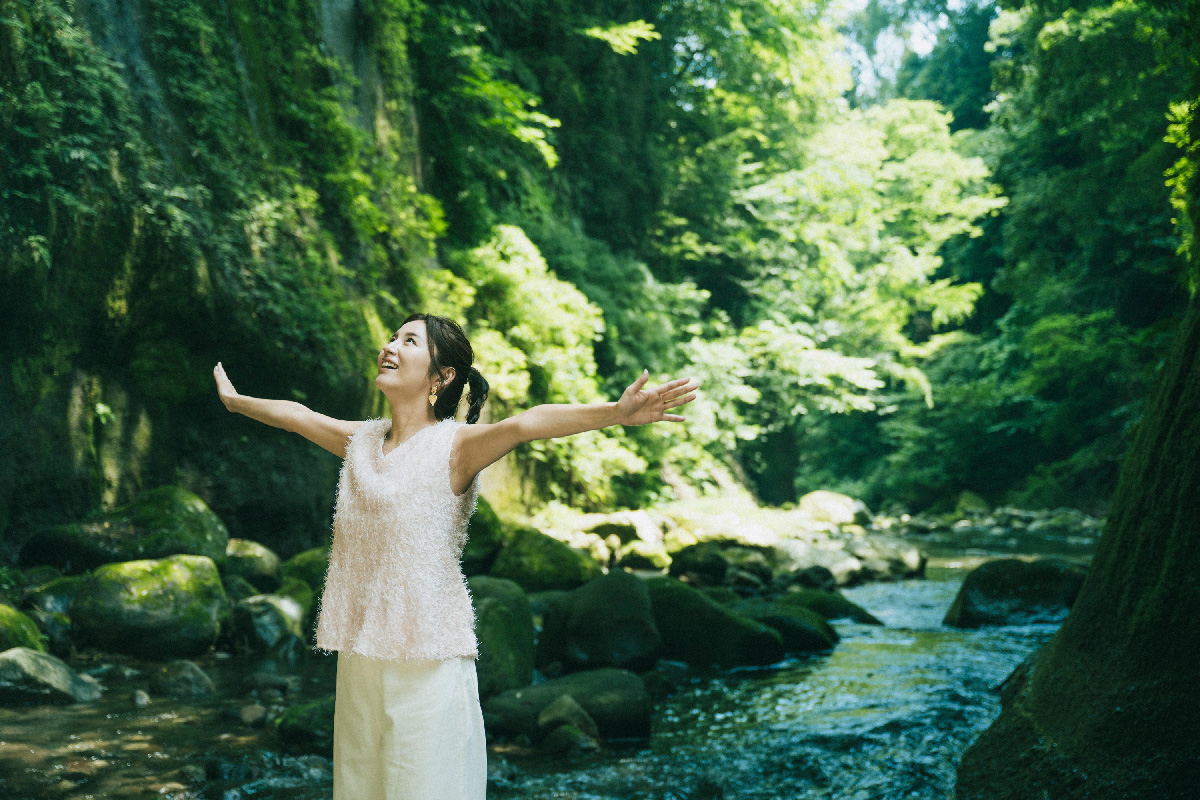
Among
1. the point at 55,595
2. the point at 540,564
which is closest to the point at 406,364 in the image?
the point at 55,595

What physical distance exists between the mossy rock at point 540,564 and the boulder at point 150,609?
370cm

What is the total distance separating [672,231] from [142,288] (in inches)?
584

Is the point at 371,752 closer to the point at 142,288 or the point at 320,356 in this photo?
the point at 142,288

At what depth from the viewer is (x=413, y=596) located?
219 centimetres

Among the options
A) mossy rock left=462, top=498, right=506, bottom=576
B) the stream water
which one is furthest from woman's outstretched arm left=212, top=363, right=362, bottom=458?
mossy rock left=462, top=498, right=506, bottom=576

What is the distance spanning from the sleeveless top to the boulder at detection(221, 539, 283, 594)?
6.09 meters

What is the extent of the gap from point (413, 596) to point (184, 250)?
23.3 feet

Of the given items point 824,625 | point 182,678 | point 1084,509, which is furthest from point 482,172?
point 1084,509

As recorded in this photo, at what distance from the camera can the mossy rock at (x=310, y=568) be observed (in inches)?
324

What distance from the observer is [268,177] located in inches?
382

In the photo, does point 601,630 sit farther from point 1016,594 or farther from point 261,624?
point 1016,594

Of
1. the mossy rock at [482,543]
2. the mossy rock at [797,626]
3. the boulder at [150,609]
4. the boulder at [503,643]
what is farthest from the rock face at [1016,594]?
the boulder at [150,609]

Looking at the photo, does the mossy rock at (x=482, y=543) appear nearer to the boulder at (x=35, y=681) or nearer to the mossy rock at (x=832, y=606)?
the mossy rock at (x=832, y=606)

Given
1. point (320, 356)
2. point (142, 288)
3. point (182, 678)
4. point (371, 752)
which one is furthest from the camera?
point (320, 356)
